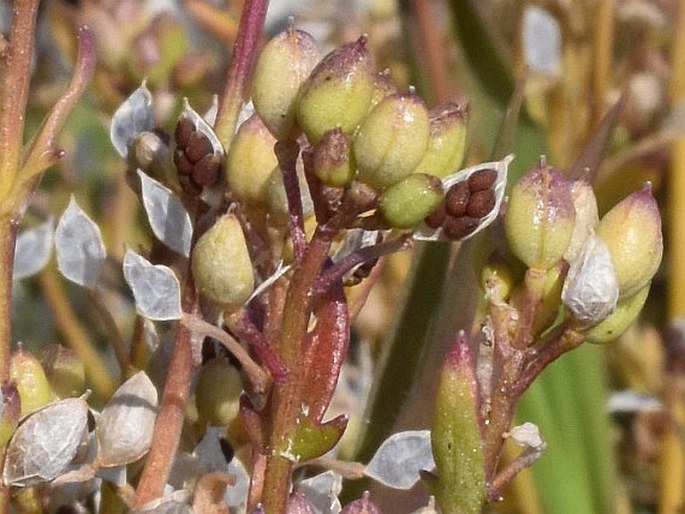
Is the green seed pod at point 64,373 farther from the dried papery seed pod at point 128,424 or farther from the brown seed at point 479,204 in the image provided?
the brown seed at point 479,204

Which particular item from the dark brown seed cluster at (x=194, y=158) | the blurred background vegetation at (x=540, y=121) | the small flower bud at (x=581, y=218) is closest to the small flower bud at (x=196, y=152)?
the dark brown seed cluster at (x=194, y=158)

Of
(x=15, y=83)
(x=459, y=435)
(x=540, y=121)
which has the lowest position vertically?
(x=459, y=435)

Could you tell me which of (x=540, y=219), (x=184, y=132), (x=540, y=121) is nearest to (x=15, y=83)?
(x=184, y=132)

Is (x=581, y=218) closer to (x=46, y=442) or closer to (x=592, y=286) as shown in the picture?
(x=592, y=286)

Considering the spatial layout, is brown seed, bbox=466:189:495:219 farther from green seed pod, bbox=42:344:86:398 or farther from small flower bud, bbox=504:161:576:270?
green seed pod, bbox=42:344:86:398

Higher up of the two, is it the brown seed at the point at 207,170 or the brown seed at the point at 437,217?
the brown seed at the point at 207,170

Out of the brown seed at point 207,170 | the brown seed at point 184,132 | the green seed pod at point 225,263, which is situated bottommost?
the green seed pod at point 225,263

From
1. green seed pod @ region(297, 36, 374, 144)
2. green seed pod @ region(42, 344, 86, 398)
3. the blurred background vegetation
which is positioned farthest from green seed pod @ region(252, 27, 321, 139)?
the blurred background vegetation
